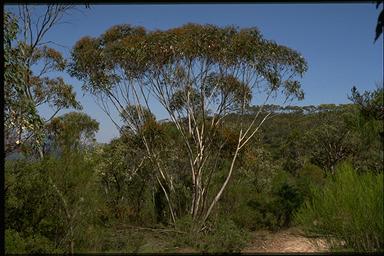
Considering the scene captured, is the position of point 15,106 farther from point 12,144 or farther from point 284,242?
point 284,242

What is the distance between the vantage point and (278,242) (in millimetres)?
10883

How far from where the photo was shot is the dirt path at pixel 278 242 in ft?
31.7

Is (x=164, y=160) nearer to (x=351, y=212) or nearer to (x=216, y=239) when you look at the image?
(x=216, y=239)

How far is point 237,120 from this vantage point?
1316cm

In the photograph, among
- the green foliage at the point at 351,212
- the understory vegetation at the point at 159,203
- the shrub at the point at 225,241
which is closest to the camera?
the green foliage at the point at 351,212

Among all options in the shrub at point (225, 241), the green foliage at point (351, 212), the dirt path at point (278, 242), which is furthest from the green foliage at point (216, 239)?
the green foliage at point (351, 212)

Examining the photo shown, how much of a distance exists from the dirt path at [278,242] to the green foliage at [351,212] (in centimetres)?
465

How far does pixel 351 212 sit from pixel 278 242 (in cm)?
703

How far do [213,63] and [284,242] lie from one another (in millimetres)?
4731

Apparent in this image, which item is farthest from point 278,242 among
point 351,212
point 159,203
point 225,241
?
point 351,212

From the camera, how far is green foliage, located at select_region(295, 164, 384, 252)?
12.2ft

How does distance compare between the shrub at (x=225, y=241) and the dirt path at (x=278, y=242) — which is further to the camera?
the dirt path at (x=278, y=242)

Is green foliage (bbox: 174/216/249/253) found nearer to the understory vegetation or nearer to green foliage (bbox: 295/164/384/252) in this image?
the understory vegetation

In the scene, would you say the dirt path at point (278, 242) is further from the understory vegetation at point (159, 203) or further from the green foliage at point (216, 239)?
the green foliage at point (216, 239)
